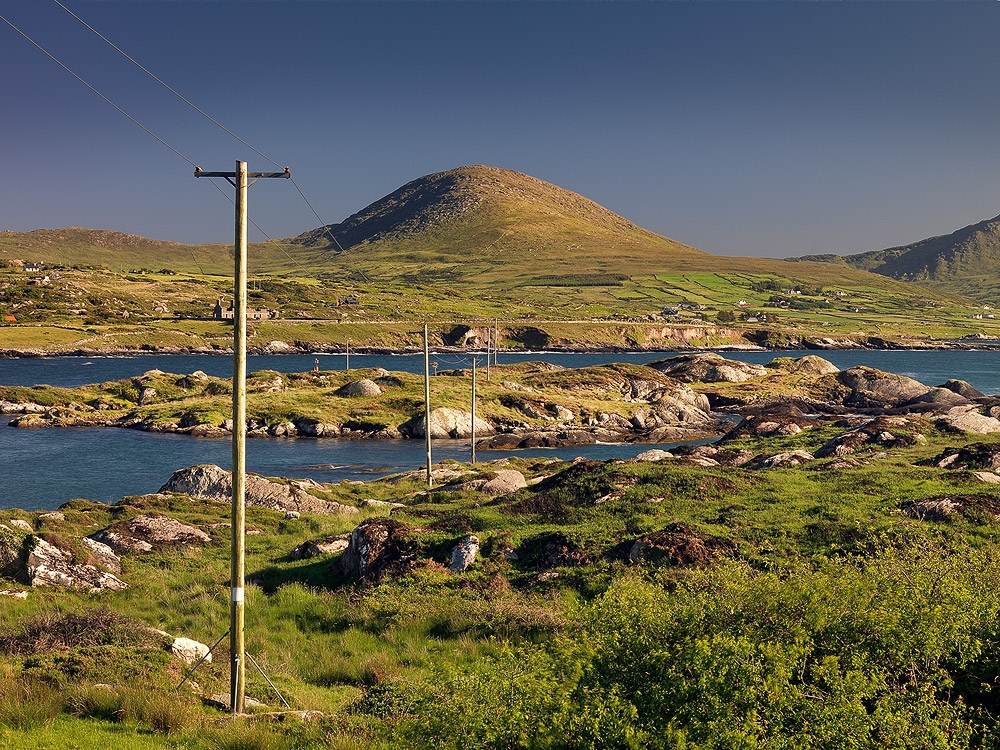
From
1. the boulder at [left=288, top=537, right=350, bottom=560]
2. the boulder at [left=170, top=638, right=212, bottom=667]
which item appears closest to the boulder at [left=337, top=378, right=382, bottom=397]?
the boulder at [left=288, top=537, right=350, bottom=560]

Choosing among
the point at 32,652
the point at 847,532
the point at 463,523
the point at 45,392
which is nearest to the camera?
the point at 32,652

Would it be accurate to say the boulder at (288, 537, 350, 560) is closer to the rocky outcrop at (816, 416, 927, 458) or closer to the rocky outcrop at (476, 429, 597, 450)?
the rocky outcrop at (816, 416, 927, 458)

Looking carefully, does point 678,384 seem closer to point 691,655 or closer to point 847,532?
point 847,532

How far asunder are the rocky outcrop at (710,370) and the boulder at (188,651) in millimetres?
113008

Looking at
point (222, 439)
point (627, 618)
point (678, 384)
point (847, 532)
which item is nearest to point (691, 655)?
point (627, 618)

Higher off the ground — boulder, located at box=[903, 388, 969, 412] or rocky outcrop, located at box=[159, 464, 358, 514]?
boulder, located at box=[903, 388, 969, 412]

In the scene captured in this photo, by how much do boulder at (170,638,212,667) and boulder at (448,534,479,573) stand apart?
30.9ft

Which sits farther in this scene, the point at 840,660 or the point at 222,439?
the point at 222,439

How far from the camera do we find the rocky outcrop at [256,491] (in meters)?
42.2

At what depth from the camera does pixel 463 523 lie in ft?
103

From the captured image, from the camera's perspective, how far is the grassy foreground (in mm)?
9742

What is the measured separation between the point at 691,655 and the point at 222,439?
274ft

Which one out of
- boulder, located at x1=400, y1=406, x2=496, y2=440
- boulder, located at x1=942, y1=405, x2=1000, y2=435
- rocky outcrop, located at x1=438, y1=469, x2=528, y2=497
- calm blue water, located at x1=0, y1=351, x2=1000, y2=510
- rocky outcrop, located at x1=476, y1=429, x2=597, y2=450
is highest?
boulder, located at x1=942, y1=405, x2=1000, y2=435

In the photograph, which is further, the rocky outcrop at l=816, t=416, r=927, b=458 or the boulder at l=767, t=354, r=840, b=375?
the boulder at l=767, t=354, r=840, b=375
